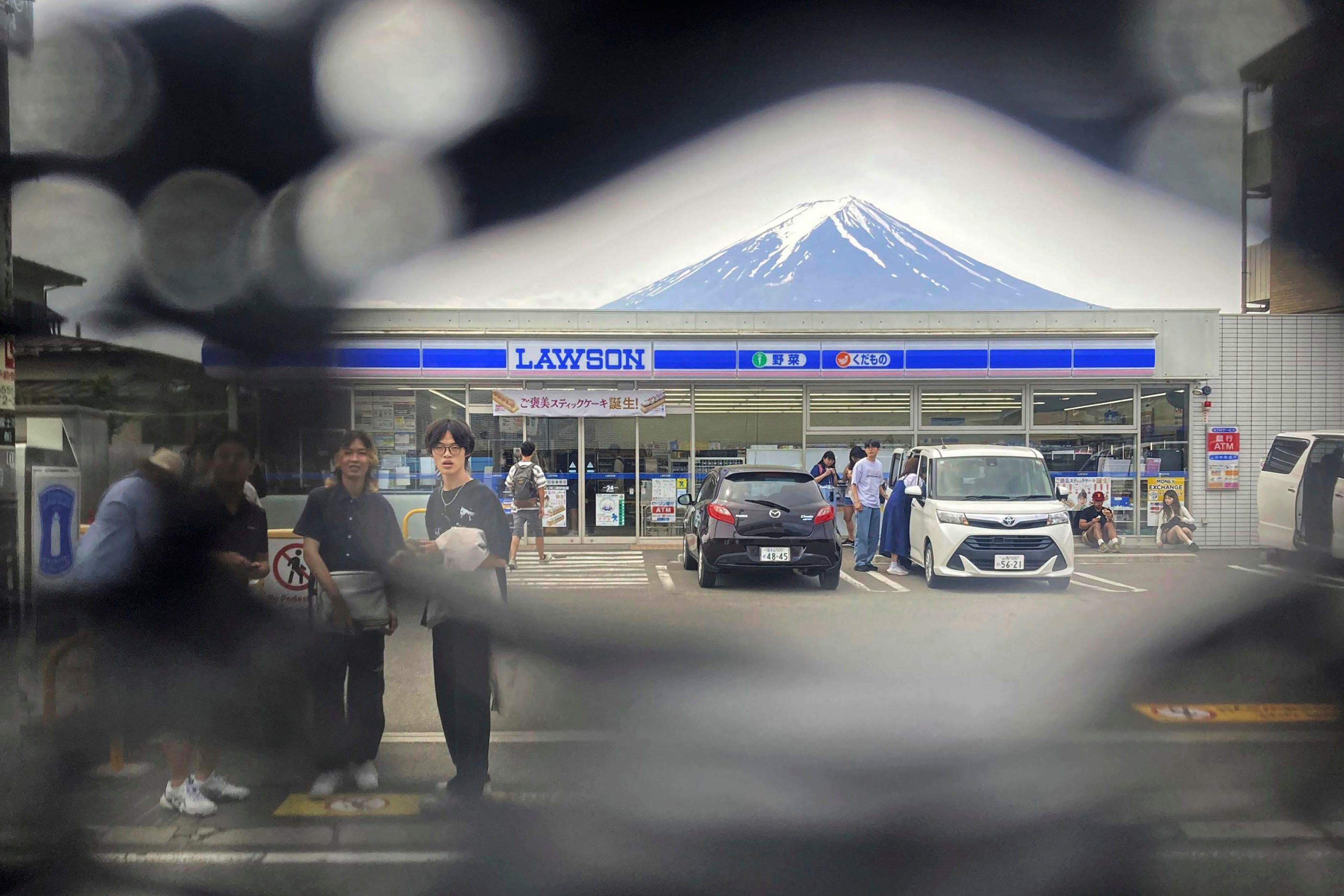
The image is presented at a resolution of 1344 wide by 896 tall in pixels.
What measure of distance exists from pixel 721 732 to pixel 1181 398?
123cm

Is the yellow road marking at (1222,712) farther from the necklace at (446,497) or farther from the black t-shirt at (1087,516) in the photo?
the necklace at (446,497)

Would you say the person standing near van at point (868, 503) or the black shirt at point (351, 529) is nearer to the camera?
the black shirt at point (351, 529)

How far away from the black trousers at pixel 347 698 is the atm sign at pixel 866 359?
39.9 inches

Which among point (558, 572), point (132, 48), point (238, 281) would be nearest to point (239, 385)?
point (238, 281)

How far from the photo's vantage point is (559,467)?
170cm

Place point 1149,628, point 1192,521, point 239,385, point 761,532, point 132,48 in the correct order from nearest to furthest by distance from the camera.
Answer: point 239,385
point 132,48
point 1192,521
point 1149,628
point 761,532

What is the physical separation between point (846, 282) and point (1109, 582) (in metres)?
1.03

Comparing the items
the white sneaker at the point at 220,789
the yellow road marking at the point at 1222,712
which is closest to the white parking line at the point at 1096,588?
the yellow road marking at the point at 1222,712

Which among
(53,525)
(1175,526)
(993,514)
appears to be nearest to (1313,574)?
(1175,526)

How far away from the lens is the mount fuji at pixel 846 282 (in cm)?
130

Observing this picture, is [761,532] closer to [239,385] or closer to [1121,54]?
[1121,54]

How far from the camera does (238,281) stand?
46.8 inches

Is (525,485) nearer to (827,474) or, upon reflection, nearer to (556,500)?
(556,500)

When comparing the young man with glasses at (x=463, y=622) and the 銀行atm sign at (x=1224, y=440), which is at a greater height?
the 銀行atm sign at (x=1224, y=440)
